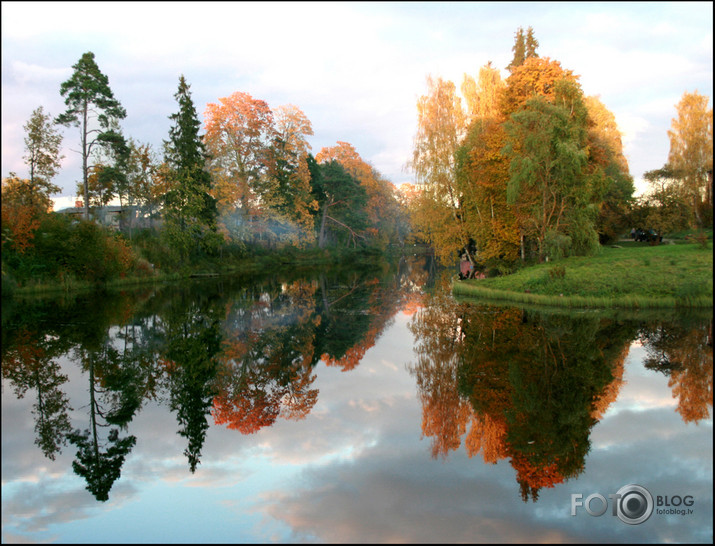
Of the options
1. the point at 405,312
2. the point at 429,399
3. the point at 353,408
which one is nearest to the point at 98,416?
the point at 353,408

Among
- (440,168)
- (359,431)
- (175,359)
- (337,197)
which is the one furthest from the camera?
(337,197)

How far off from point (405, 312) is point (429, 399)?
11.3 meters

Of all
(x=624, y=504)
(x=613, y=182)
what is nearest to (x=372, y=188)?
(x=613, y=182)

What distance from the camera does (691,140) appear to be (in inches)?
1073

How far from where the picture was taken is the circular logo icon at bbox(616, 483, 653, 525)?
513cm

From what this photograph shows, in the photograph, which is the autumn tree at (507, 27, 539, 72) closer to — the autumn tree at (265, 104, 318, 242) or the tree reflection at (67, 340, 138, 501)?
the autumn tree at (265, 104, 318, 242)

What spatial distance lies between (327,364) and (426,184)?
769 inches

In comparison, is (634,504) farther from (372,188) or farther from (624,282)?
(372,188)

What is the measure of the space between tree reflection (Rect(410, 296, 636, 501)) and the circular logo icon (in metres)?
0.60

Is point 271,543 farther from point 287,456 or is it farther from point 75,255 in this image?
point 75,255

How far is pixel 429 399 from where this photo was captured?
350 inches

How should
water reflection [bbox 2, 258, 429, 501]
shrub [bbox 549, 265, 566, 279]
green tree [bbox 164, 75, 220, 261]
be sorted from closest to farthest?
1. water reflection [bbox 2, 258, 429, 501]
2. shrub [bbox 549, 265, 566, 279]
3. green tree [bbox 164, 75, 220, 261]

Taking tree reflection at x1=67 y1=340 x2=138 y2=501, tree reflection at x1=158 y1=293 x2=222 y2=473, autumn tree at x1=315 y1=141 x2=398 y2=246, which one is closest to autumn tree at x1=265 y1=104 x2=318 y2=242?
autumn tree at x1=315 y1=141 x2=398 y2=246

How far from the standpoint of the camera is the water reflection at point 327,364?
712 centimetres
